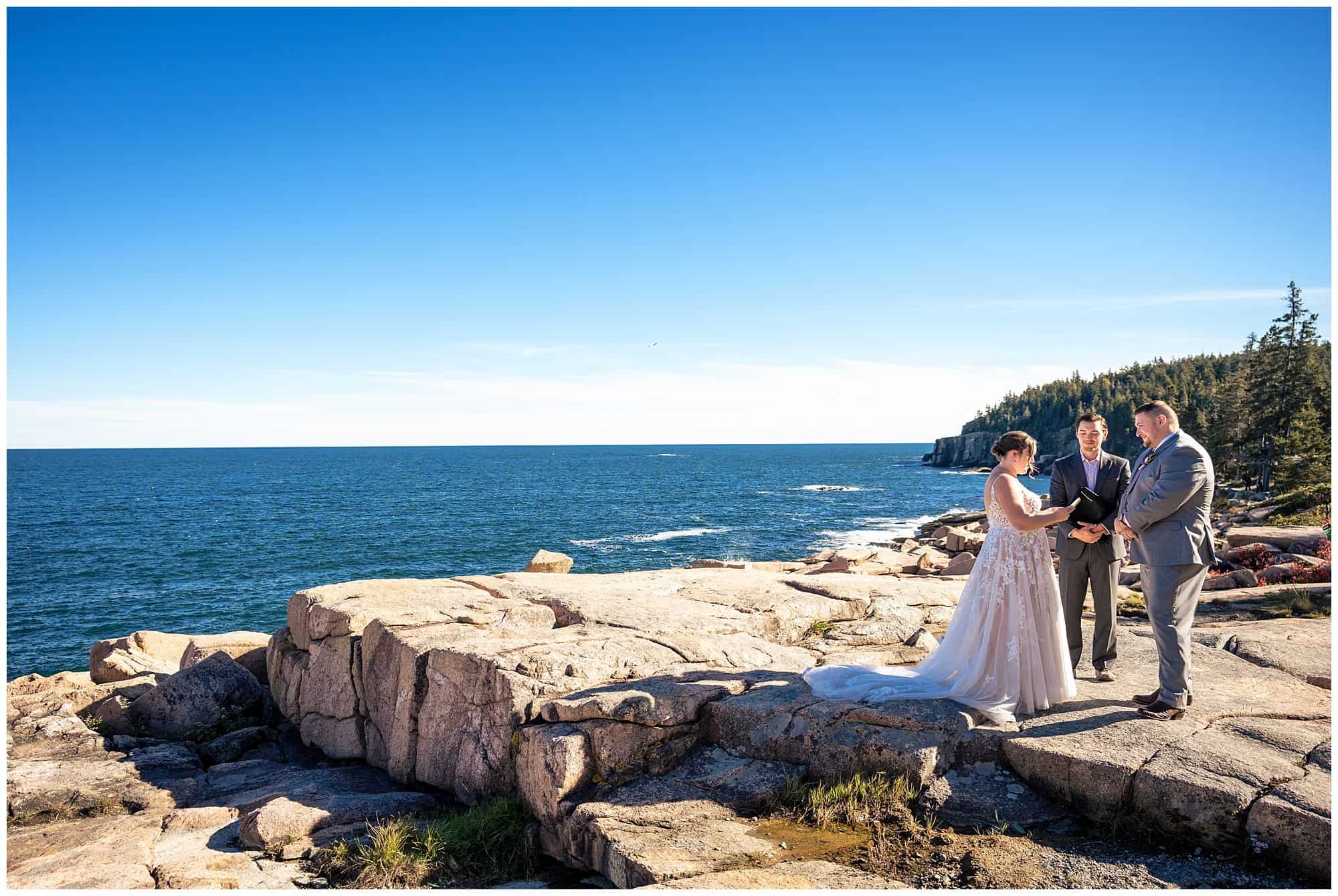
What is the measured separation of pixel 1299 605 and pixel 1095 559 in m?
6.50

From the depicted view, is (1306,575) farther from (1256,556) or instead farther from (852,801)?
(852,801)

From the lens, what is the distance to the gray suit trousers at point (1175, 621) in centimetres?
670

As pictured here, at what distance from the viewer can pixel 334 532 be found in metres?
51.1

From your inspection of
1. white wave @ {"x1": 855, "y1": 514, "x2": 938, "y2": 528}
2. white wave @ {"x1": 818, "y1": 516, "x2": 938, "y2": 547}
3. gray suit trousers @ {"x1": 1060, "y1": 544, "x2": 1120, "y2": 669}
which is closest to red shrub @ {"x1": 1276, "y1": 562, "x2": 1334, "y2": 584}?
gray suit trousers @ {"x1": 1060, "y1": 544, "x2": 1120, "y2": 669}

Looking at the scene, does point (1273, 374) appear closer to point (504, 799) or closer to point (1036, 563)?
point (1036, 563)

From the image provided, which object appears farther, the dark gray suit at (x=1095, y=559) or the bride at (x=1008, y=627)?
the dark gray suit at (x=1095, y=559)

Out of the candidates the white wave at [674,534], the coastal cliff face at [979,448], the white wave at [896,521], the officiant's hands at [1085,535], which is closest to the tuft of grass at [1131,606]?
the officiant's hands at [1085,535]

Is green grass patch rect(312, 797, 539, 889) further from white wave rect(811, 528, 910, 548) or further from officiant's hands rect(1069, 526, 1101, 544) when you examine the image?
white wave rect(811, 528, 910, 548)

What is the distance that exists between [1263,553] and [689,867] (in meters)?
17.0

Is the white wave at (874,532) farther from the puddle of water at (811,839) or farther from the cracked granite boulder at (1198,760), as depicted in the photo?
the puddle of water at (811,839)

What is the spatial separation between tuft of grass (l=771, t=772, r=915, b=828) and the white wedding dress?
935mm

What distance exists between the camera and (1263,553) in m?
16.8

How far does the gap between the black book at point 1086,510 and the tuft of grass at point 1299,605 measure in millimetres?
6342

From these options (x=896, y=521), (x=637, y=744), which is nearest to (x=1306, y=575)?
(x=637, y=744)
